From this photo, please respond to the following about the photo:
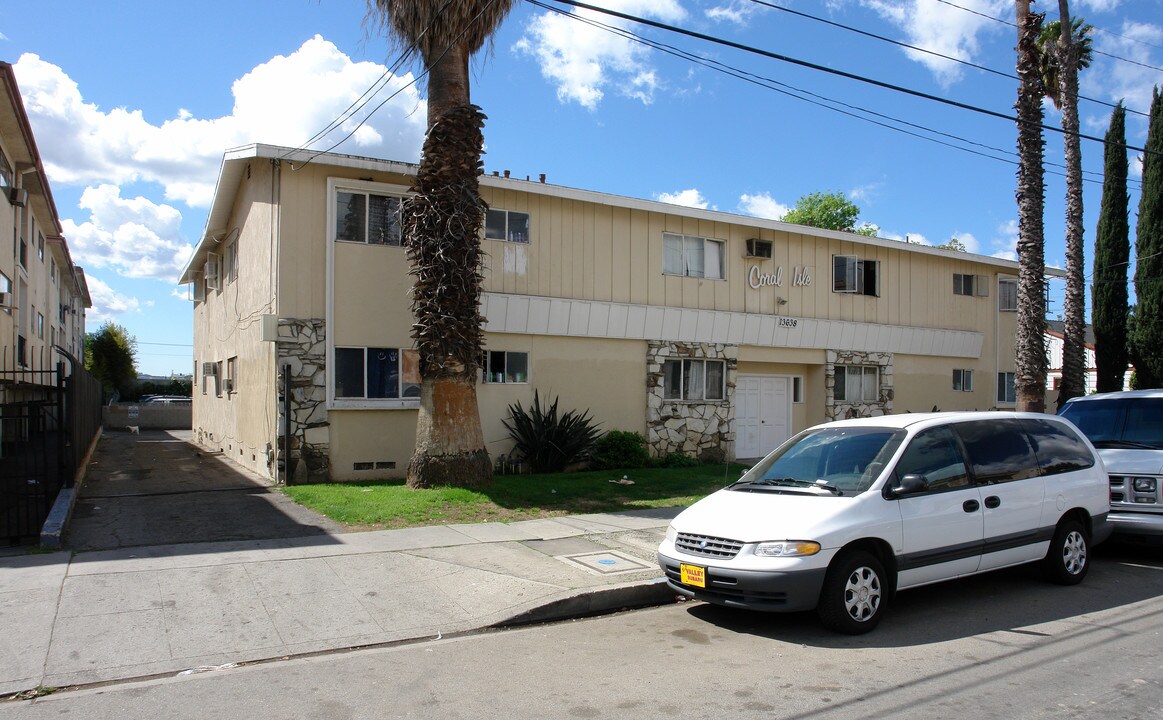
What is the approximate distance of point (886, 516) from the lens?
6469mm

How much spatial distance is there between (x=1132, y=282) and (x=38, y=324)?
31.2 meters

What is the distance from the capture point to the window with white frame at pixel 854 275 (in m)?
20.4

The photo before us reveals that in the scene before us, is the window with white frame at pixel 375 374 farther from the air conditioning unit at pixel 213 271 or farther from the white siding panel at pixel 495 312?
the air conditioning unit at pixel 213 271

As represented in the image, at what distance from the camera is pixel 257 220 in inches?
599

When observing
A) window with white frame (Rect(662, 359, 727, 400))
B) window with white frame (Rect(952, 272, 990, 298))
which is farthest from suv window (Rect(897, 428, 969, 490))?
window with white frame (Rect(952, 272, 990, 298))

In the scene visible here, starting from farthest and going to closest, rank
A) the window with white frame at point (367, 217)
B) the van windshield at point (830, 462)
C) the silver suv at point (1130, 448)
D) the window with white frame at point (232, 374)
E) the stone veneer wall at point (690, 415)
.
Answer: the window with white frame at point (232, 374)
the stone veneer wall at point (690, 415)
the window with white frame at point (367, 217)
the silver suv at point (1130, 448)
the van windshield at point (830, 462)


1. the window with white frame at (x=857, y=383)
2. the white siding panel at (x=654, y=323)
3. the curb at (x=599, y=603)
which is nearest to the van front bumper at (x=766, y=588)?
the curb at (x=599, y=603)

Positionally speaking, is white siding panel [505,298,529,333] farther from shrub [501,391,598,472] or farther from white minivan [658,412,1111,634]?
white minivan [658,412,1111,634]

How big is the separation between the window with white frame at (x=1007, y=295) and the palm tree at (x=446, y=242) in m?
17.7

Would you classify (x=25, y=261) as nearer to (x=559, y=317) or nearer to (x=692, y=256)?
(x=559, y=317)

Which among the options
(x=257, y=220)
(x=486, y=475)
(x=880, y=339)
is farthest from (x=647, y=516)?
(x=880, y=339)

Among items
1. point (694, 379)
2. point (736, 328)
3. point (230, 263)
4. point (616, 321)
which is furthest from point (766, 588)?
point (230, 263)

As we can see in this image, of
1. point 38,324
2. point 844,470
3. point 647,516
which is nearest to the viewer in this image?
point 844,470

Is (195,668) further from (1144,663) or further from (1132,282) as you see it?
(1132,282)
